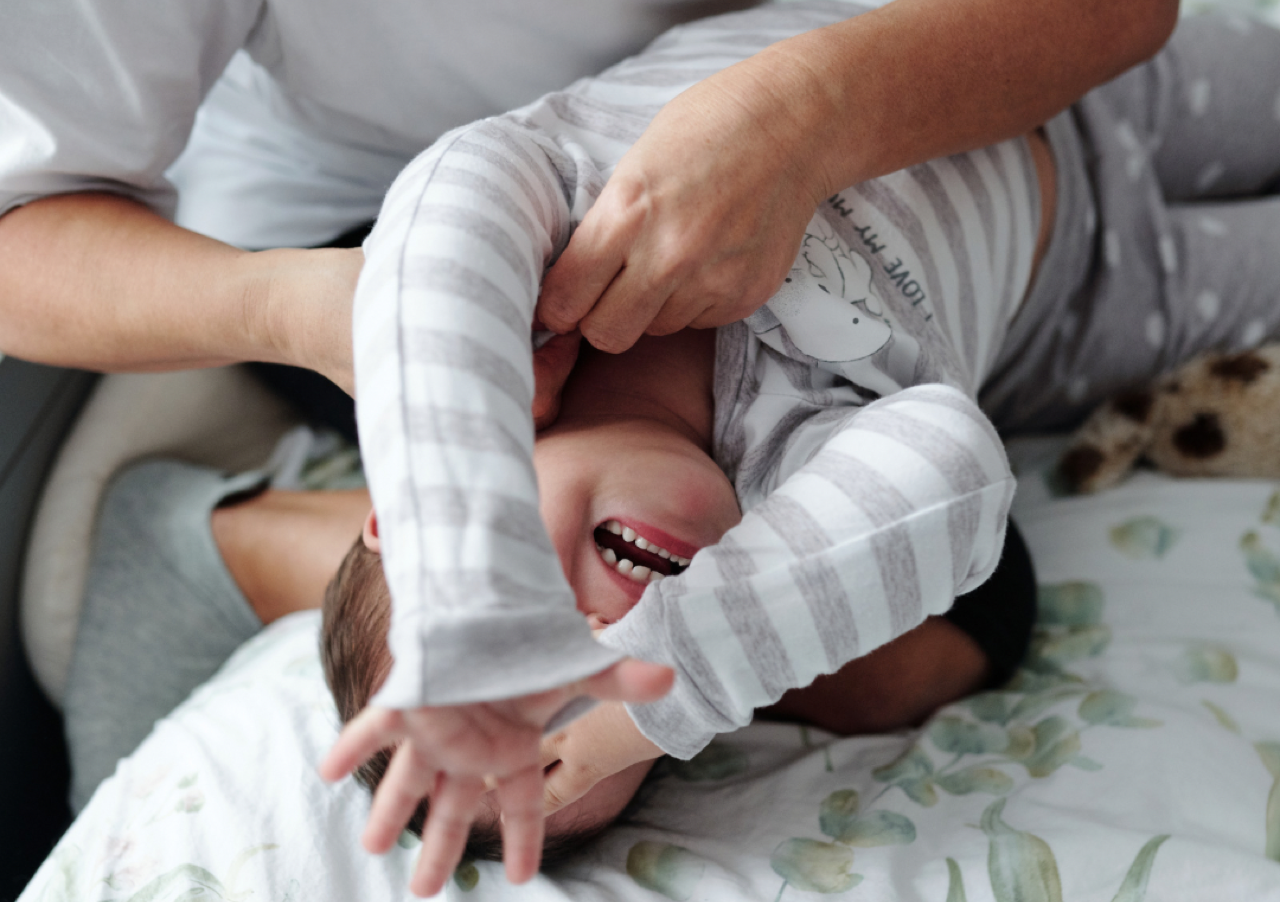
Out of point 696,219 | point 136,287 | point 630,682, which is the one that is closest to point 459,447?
point 630,682

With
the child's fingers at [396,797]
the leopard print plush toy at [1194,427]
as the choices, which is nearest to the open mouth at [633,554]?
the child's fingers at [396,797]

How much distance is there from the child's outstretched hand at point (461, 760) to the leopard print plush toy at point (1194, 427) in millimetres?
737

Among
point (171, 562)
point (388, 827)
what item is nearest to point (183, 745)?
point (171, 562)

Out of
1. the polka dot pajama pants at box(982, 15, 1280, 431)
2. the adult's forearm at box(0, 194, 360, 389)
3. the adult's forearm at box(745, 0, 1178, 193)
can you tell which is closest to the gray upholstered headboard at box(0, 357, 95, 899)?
the adult's forearm at box(0, 194, 360, 389)

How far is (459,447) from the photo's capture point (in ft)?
1.34

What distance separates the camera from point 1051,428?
107cm

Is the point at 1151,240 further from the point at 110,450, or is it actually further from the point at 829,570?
the point at 110,450

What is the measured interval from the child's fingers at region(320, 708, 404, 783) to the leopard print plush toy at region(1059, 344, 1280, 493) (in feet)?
2.69

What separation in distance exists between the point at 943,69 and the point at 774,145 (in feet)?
0.58

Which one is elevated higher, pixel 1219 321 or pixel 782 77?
pixel 782 77

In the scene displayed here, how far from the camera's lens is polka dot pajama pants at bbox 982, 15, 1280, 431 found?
96cm

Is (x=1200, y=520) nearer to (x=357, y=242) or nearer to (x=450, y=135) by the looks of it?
(x=450, y=135)

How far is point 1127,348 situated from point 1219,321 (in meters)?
0.10

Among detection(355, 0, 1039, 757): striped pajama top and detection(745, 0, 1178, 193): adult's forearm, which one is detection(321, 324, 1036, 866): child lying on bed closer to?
detection(355, 0, 1039, 757): striped pajama top
